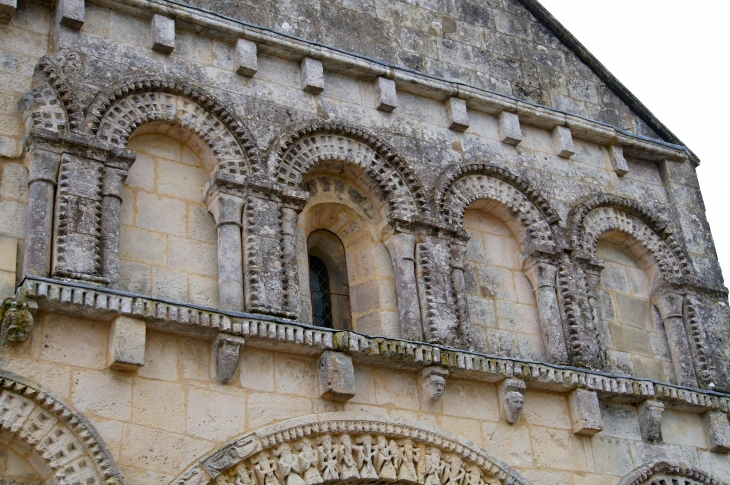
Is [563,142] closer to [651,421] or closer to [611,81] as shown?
[611,81]

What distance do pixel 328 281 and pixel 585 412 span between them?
252 cm

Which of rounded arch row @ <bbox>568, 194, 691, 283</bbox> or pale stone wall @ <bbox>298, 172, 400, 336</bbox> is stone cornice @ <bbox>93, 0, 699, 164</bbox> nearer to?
rounded arch row @ <bbox>568, 194, 691, 283</bbox>

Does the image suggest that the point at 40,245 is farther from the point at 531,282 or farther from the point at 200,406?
the point at 531,282

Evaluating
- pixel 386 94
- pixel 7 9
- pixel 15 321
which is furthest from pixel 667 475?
pixel 7 9

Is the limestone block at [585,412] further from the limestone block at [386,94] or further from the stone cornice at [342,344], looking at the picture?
the limestone block at [386,94]

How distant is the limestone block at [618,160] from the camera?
37.7 ft

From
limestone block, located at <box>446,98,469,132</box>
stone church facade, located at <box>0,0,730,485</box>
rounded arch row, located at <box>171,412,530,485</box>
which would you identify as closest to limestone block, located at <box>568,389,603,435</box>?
stone church facade, located at <box>0,0,730,485</box>

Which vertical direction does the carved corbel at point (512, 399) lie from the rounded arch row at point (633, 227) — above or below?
below

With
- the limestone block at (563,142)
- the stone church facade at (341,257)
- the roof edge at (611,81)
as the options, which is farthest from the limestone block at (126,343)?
the roof edge at (611,81)

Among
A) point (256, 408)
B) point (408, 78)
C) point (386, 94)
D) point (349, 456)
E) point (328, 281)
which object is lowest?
point (349, 456)

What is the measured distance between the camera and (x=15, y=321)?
7254 mm

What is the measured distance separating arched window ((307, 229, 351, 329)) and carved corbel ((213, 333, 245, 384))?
146cm

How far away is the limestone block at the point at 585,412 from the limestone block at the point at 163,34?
15.1ft

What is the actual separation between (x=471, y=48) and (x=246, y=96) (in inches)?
118
